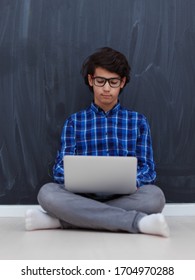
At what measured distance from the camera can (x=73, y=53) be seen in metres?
2.40

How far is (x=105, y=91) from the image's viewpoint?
2.19 meters

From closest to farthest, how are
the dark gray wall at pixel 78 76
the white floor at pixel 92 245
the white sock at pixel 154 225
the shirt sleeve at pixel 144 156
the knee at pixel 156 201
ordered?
the white floor at pixel 92 245, the white sock at pixel 154 225, the knee at pixel 156 201, the shirt sleeve at pixel 144 156, the dark gray wall at pixel 78 76

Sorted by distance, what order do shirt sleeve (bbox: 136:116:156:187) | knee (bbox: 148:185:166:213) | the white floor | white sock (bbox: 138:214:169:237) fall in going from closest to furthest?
the white floor < white sock (bbox: 138:214:169:237) < knee (bbox: 148:185:166:213) < shirt sleeve (bbox: 136:116:156:187)

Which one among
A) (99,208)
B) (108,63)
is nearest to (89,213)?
(99,208)

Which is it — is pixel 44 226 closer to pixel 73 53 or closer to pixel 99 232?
pixel 99 232

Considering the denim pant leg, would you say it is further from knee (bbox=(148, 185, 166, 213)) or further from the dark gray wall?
the dark gray wall

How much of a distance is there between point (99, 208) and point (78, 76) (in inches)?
29.4

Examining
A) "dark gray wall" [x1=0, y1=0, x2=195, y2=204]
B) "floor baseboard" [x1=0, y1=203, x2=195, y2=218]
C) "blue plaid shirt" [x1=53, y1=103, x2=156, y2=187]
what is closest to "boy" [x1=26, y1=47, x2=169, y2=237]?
"blue plaid shirt" [x1=53, y1=103, x2=156, y2=187]

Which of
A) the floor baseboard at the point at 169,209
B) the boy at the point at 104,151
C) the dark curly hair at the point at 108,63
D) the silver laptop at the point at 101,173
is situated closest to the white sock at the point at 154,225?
the boy at the point at 104,151

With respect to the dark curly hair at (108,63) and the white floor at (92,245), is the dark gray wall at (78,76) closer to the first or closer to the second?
the dark curly hair at (108,63)

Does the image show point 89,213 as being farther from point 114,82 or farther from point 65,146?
point 114,82

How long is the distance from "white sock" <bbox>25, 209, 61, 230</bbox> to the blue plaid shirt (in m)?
0.29

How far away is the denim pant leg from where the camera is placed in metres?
1.90

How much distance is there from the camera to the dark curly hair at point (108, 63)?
221cm
